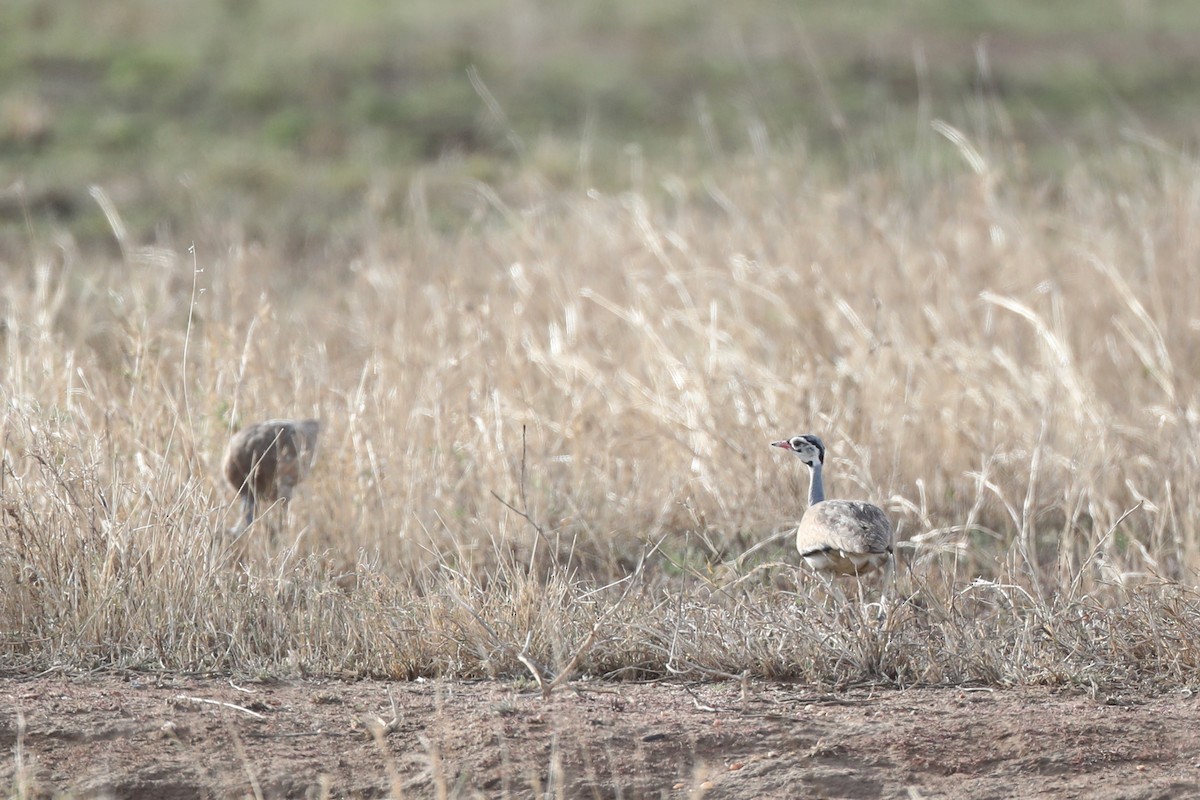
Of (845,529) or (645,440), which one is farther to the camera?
(645,440)

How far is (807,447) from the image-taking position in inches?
185

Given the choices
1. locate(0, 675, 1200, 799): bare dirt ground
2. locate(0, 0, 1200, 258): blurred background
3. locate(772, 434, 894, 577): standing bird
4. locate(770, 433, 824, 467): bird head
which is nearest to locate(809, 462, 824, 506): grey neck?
locate(770, 433, 824, 467): bird head

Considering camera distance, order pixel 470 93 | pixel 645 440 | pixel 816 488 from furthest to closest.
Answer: pixel 470 93, pixel 645 440, pixel 816 488

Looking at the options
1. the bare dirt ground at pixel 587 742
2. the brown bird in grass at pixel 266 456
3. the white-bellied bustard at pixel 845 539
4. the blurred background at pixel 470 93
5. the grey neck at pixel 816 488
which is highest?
the blurred background at pixel 470 93

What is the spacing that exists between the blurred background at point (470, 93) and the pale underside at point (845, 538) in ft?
24.1

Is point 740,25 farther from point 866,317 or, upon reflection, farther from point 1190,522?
point 1190,522

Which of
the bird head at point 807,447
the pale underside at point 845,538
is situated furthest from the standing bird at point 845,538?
the bird head at point 807,447

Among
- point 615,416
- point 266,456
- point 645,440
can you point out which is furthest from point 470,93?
point 266,456

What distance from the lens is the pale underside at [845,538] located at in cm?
412

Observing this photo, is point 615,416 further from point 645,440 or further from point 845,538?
point 845,538

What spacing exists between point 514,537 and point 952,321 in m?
3.08

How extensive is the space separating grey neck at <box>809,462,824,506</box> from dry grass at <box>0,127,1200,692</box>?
0.34 metres

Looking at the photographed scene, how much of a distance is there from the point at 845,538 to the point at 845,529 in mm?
A: 31

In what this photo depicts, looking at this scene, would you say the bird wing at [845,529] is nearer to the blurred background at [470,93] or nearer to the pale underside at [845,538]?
the pale underside at [845,538]
